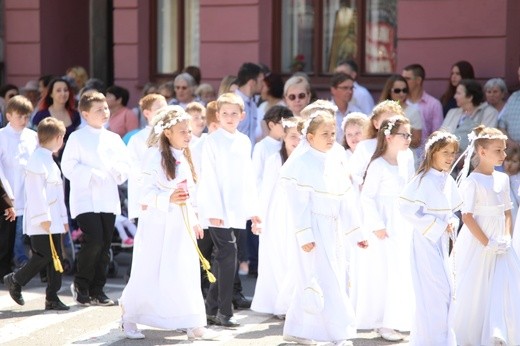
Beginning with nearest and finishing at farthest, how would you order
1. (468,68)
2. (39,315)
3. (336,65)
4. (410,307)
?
(410,307), (39,315), (468,68), (336,65)

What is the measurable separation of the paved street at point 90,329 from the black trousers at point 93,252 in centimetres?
24

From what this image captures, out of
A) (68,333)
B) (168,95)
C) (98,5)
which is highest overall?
(98,5)

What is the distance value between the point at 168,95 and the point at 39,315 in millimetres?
4673

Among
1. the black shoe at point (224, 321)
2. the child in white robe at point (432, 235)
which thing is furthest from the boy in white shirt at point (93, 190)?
the child in white robe at point (432, 235)

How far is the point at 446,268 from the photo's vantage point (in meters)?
9.43

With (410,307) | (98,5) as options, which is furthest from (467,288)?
(98,5)

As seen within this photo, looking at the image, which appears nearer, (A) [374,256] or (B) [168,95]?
(A) [374,256]

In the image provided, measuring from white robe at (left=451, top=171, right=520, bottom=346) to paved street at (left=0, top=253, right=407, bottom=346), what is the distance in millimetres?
581

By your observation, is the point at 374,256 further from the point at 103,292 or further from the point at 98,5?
the point at 98,5

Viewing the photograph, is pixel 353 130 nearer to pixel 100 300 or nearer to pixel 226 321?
pixel 226 321

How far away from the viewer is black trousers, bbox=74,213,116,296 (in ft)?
38.3

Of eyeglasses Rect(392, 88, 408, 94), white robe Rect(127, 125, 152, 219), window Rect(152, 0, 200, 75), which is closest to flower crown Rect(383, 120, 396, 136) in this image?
white robe Rect(127, 125, 152, 219)

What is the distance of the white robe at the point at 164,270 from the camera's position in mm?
10164

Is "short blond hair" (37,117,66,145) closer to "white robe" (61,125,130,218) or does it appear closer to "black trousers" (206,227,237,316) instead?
"white robe" (61,125,130,218)
